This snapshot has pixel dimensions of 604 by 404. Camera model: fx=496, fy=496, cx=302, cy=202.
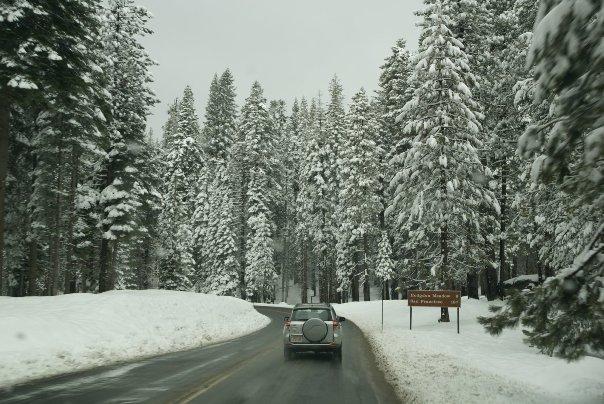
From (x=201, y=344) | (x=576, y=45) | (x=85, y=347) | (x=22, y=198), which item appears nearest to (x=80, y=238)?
(x=22, y=198)

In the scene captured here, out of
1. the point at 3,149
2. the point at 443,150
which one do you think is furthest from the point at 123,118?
the point at 443,150

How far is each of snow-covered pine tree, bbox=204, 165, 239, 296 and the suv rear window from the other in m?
37.7

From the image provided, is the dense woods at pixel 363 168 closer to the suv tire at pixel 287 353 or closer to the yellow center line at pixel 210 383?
the yellow center line at pixel 210 383

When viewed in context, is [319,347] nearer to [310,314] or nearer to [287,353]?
[287,353]

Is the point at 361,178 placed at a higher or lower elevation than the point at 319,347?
higher

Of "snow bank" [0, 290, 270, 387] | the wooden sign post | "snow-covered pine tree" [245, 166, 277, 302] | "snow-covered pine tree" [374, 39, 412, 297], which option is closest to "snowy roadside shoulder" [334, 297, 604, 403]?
the wooden sign post

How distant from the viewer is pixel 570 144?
515cm

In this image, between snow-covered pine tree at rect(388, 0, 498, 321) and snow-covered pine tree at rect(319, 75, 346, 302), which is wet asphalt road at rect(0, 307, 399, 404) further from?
snow-covered pine tree at rect(319, 75, 346, 302)

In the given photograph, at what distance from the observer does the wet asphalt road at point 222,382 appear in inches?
384

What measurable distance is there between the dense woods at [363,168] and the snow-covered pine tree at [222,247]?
0.21 m

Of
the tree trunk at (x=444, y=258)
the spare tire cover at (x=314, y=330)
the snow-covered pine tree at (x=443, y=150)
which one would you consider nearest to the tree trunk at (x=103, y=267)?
the snow-covered pine tree at (x=443, y=150)

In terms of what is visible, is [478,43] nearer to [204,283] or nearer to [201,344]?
[201,344]

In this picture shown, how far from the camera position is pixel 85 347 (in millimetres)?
14977

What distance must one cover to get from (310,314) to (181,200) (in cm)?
4083
